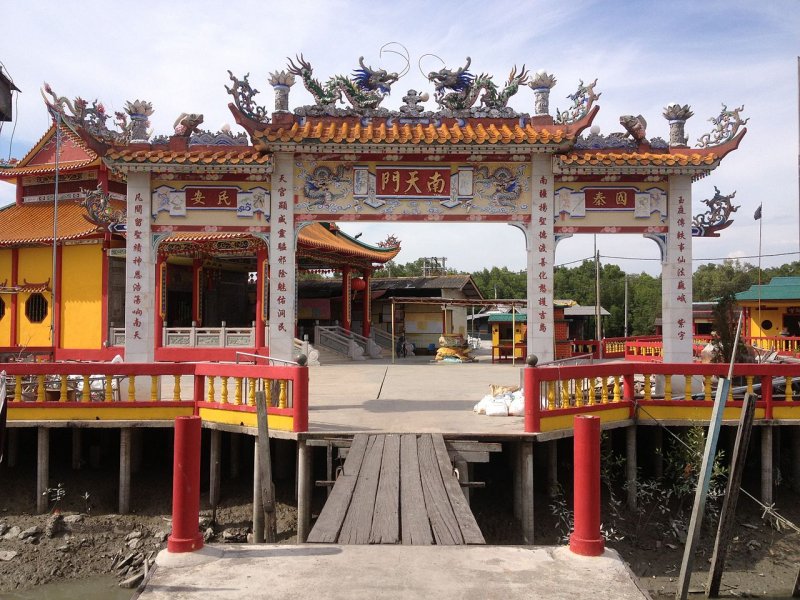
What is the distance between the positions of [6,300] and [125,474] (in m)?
14.5

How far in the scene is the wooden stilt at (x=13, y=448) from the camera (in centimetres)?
1071

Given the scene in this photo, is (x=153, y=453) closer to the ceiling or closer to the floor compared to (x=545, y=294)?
closer to the floor

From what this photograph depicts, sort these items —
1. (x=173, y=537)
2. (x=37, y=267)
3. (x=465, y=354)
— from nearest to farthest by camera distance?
(x=173, y=537), (x=37, y=267), (x=465, y=354)

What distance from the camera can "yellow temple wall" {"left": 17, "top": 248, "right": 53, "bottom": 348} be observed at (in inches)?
810

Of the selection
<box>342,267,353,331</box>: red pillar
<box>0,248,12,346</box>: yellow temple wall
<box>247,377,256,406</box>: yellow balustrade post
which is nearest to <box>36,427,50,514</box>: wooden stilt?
<box>247,377,256,406</box>: yellow balustrade post

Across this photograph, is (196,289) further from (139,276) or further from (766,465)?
(766,465)

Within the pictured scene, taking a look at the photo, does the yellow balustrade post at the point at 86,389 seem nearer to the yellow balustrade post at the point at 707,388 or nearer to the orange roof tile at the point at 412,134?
the orange roof tile at the point at 412,134

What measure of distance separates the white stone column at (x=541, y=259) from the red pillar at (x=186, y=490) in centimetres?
734

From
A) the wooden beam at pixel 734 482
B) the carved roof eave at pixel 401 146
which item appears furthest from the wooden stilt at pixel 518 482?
the carved roof eave at pixel 401 146

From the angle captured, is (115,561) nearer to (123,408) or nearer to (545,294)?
(123,408)

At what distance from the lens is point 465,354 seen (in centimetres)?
2362

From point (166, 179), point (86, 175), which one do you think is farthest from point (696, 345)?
point (86, 175)

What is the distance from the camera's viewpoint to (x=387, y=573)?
14.0ft

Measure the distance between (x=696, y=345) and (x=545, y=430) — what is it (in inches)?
A: 492
